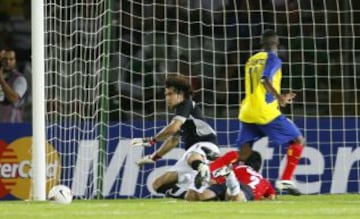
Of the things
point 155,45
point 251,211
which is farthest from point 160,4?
point 251,211

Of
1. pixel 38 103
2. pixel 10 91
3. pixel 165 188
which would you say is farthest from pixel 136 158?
pixel 38 103

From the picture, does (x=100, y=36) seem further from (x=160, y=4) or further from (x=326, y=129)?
(x=326, y=129)

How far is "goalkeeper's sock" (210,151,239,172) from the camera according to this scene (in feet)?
45.5

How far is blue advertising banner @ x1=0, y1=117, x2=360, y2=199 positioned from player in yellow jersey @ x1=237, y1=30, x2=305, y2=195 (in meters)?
1.48

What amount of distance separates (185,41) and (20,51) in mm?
3240

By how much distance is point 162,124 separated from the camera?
50.5ft

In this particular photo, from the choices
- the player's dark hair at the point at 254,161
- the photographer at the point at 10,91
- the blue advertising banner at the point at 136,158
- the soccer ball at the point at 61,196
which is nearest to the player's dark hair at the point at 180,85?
the player's dark hair at the point at 254,161

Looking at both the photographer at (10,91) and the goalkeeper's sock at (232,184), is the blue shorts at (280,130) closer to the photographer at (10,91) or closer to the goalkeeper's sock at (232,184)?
the goalkeeper's sock at (232,184)

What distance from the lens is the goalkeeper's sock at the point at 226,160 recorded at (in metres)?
13.9

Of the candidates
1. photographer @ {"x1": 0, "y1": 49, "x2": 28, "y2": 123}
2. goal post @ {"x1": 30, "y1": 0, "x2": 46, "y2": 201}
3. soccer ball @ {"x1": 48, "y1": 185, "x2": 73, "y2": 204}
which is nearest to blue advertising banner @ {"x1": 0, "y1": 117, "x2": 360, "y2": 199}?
photographer @ {"x1": 0, "y1": 49, "x2": 28, "y2": 123}

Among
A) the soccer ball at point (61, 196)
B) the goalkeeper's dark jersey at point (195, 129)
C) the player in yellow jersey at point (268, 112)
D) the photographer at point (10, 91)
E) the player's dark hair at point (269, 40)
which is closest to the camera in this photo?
the soccer ball at point (61, 196)

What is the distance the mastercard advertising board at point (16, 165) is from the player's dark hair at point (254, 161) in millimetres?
2996

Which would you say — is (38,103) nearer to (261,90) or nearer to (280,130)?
(261,90)

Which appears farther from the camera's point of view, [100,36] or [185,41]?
[185,41]
